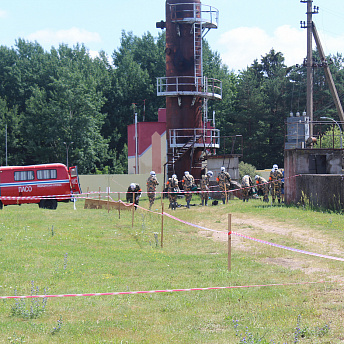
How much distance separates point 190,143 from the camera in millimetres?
36594

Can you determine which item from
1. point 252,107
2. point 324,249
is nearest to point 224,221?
point 324,249

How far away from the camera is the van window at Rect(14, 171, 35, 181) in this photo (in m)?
30.2

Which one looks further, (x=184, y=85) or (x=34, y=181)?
(x=184, y=85)

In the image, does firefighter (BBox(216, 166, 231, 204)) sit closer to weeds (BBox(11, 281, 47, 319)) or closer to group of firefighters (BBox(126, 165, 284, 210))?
group of firefighters (BBox(126, 165, 284, 210))

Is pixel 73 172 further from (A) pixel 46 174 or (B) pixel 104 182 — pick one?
(B) pixel 104 182

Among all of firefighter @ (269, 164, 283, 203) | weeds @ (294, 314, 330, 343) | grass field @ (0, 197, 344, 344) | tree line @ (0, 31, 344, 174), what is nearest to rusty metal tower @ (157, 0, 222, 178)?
firefighter @ (269, 164, 283, 203)

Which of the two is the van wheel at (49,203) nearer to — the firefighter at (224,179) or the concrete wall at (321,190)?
the firefighter at (224,179)

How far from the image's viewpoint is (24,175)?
30359 millimetres

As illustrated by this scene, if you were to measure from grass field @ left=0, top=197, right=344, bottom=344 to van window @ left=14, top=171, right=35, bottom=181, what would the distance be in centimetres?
1290

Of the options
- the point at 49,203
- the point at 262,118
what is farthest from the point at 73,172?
the point at 262,118

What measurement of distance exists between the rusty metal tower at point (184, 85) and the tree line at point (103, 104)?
2558 cm

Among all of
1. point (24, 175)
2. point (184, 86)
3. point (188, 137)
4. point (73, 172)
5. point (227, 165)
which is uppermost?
point (184, 86)

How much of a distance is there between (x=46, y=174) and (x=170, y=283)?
2214 centimetres

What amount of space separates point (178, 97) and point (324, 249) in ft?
81.7
